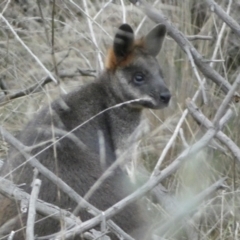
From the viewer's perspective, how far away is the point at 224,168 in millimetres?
4809

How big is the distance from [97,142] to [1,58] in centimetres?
151

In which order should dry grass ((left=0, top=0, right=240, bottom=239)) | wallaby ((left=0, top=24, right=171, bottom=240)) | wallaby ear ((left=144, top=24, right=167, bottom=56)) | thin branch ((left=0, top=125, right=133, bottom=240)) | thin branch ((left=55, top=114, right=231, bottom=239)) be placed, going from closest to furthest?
1. thin branch ((left=55, top=114, right=231, bottom=239))
2. thin branch ((left=0, top=125, right=133, bottom=240))
3. wallaby ((left=0, top=24, right=171, bottom=240))
4. dry grass ((left=0, top=0, right=240, bottom=239))
5. wallaby ear ((left=144, top=24, right=167, bottom=56))

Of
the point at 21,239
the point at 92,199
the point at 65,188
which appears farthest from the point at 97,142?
the point at 65,188

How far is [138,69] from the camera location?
16.1 ft

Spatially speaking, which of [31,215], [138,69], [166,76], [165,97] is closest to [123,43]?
[138,69]

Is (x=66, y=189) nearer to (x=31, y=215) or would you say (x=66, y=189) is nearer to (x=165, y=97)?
(x=31, y=215)

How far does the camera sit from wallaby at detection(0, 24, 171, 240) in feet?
11.7

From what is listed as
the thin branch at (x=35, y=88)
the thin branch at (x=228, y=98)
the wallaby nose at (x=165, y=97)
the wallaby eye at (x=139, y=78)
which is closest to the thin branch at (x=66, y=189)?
the thin branch at (x=228, y=98)

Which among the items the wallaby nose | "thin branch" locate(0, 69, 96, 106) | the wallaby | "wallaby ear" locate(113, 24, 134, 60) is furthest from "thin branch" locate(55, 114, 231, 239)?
"wallaby ear" locate(113, 24, 134, 60)

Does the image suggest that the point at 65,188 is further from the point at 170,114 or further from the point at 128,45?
the point at 170,114

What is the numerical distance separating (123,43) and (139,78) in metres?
0.26

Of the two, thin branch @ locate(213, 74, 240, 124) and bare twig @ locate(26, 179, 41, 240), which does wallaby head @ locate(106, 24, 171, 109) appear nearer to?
thin branch @ locate(213, 74, 240, 124)

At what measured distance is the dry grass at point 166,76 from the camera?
14.3 ft

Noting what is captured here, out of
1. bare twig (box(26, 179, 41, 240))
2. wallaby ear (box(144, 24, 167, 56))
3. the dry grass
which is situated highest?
wallaby ear (box(144, 24, 167, 56))
